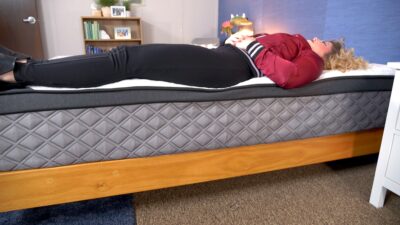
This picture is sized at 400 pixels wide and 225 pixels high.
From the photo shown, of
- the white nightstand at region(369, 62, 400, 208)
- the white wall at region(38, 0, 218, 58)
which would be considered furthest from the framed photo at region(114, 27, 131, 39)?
the white nightstand at region(369, 62, 400, 208)

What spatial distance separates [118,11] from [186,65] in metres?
2.71

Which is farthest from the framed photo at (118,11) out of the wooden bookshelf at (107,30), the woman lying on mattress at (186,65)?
the woman lying on mattress at (186,65)

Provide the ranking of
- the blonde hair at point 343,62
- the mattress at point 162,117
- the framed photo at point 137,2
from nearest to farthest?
the mattress at point 162,117, the blonde hair at point 343,62, the framed photo at point 137,2

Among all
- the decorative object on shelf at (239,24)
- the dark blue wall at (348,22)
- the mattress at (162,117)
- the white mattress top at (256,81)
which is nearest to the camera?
the mattress at (162,117)

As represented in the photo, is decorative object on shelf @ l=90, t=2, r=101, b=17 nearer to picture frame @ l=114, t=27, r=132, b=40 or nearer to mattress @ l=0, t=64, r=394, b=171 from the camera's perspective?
picture frame @ l=114, t=27, r=132, b=40

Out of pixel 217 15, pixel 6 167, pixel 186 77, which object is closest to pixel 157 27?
pixel 217 15

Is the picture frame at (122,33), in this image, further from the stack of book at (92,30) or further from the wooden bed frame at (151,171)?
the wooden bed frame at (151,171)

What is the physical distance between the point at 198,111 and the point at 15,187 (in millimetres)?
631

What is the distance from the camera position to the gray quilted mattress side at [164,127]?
0.79m

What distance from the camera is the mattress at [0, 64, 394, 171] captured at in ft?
2.58

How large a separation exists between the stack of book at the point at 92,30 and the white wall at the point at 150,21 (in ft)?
0.85

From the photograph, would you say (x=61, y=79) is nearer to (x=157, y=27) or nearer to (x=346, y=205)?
(x=346, y=205)

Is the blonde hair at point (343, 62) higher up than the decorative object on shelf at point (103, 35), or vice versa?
the blonde hair at point (343, 62)

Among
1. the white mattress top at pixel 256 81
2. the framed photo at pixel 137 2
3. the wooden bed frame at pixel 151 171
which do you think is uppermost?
the framed photo at pixel 137 2
